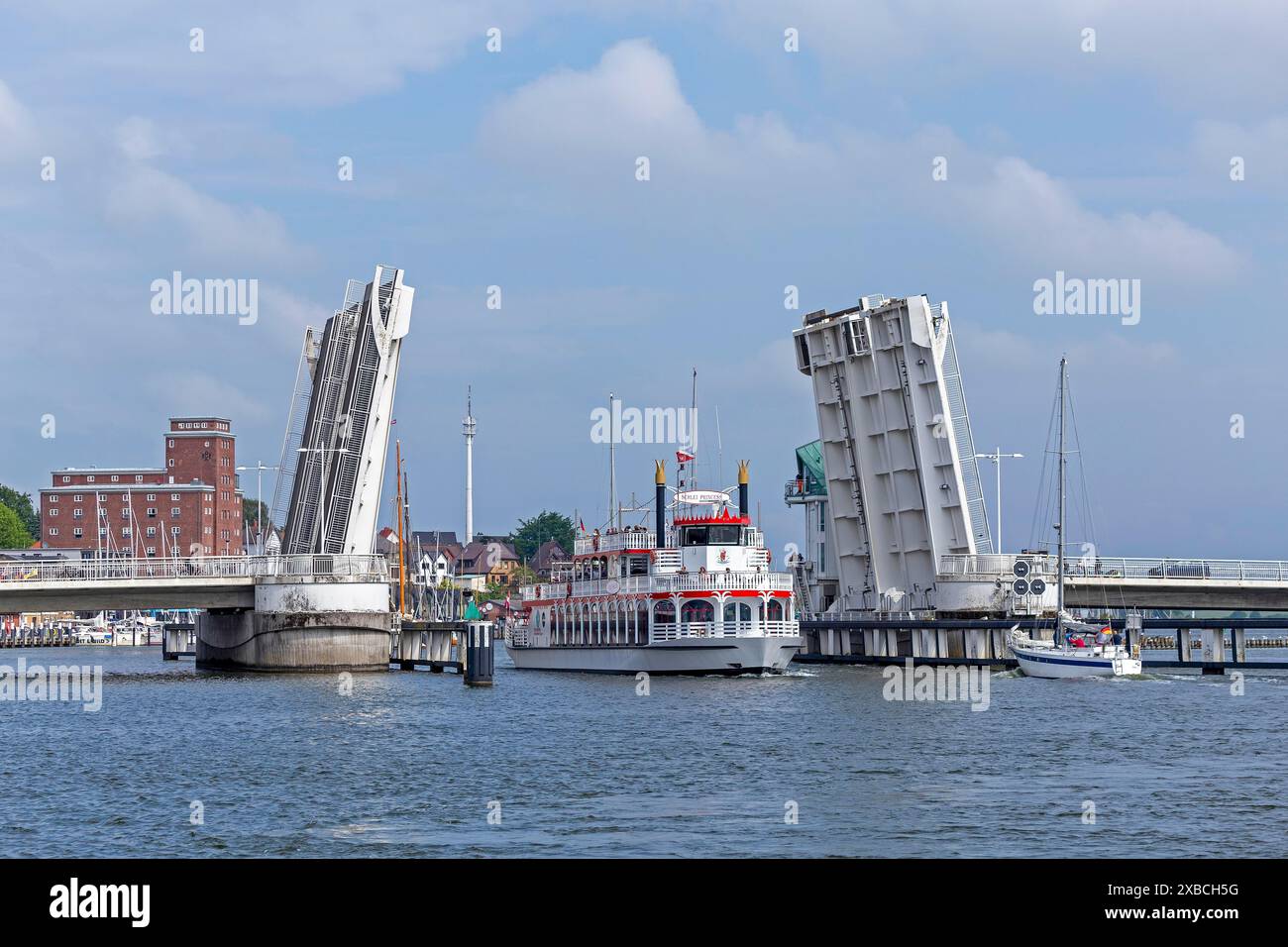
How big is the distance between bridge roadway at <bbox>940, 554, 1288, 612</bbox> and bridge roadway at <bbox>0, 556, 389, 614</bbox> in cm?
2925

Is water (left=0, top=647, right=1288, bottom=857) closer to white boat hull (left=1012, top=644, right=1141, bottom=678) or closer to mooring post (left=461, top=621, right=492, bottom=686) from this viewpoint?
mooring post (left=461, top=621, right=492, bottom=686)

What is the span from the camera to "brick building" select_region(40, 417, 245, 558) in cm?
16450

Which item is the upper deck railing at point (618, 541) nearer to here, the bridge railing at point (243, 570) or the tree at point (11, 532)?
the bridge railing at point (243, 570)

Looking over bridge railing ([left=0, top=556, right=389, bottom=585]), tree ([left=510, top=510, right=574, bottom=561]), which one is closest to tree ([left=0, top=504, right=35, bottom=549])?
tree ([left=510, top=510, right=574, bottom=561])

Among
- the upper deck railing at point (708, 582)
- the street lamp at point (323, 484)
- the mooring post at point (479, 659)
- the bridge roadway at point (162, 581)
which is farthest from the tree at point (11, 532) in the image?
the upper deck railing at point (708, 582)

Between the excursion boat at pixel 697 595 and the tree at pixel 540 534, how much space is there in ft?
430

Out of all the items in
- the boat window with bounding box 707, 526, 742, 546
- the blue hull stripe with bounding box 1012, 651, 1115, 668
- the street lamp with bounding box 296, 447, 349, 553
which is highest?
the street lamp with bounding box 296, 447, 349, 553

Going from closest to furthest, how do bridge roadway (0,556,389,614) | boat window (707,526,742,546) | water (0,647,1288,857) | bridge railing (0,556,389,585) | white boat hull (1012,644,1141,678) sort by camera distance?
1. water (0,647,1288,857)
2. boat window (707,526,742,546)
3. white boat hull (1012,644,1141,678)
4. bridge roadway (0,556,389,614)
5. bridge railing (0,556,389,585)

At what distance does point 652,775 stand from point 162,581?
34.0m

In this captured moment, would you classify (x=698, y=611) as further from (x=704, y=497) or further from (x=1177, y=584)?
(x=1177, y=584)

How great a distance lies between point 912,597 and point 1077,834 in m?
42.6

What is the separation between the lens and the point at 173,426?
169500mm
